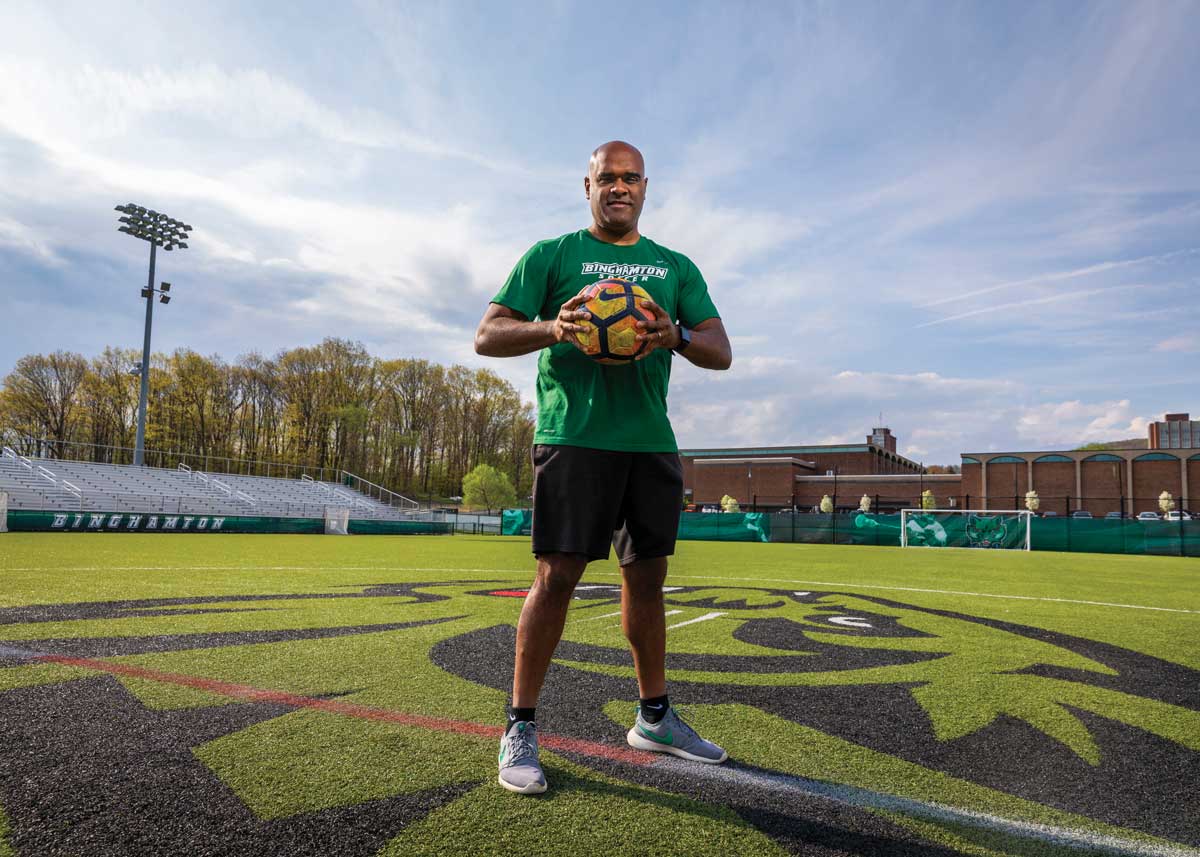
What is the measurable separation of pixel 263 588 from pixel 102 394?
174 ft

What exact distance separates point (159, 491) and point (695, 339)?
37386mm

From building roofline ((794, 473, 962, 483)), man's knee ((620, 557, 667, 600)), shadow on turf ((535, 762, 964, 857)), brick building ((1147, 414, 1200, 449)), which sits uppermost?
brick building ((1147, 414, 1200, 449))

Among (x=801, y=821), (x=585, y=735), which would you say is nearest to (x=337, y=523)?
(x=585, y=735)

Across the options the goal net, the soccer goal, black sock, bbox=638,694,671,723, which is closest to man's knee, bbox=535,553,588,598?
black sock, bbox=638,694,671,723

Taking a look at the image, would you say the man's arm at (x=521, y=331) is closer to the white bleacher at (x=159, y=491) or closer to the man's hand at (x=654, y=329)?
the man's hand at (x=654, y=329)

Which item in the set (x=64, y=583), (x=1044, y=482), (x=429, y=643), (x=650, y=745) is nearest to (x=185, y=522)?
(x=64, y=583)

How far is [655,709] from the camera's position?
266 cm

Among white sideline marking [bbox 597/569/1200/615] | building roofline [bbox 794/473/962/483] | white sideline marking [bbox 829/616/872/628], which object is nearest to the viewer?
white sideline marking [bbox 829/616/872/628]

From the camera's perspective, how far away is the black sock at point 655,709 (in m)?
2.66

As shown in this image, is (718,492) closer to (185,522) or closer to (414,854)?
(185,522)

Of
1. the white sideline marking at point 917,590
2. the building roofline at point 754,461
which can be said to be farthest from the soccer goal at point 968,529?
the building roofline at point 754,461

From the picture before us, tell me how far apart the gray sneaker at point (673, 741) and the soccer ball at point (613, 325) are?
1343 mm

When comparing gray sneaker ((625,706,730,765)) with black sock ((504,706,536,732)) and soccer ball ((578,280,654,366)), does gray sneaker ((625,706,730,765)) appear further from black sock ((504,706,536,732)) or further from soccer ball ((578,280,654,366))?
soccer ball ((578,280,654,366))

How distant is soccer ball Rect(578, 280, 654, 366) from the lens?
2408 millimetres
